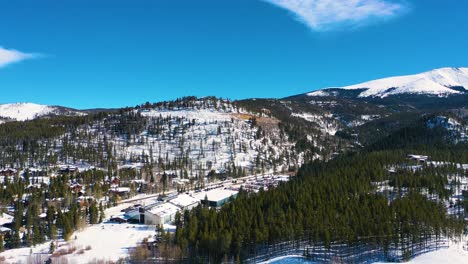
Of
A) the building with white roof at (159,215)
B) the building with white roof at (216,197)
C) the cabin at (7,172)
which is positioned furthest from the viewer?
the cabin at (7,172)

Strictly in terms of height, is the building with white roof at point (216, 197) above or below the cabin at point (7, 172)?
below

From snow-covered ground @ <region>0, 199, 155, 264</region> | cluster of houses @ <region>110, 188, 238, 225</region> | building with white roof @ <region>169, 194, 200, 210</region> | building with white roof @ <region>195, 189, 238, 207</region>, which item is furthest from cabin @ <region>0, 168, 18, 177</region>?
building with white roof @ <region>169, 194, 200, 210</region>

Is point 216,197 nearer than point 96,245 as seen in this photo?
No

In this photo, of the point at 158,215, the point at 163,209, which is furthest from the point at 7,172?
the point at 158,215

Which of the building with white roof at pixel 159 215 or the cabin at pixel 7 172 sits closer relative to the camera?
the building with white roof at pixel 159 215

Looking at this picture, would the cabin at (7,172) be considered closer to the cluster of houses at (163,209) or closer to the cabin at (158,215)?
the cluster of houses at (163,209)

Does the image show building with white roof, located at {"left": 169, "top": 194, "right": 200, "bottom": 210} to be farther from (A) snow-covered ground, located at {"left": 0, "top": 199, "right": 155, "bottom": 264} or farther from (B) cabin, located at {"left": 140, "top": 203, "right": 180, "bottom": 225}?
(A) snow-covered ground, located at {"left": 0, "top": 199, "right": 155, "bottom": 264}

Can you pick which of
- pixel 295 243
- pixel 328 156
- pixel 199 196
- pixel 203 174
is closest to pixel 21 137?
pixel 203 174

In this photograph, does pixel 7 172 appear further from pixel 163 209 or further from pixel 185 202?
pixel 163 209

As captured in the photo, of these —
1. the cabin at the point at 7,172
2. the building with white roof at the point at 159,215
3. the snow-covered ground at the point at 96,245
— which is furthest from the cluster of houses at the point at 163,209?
the cabin at the point at 7,172

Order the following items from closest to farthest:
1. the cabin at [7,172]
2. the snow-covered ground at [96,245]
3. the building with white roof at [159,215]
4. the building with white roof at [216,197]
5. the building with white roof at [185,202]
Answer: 1. the snow-covered ground at [96,245]
2. the building with white roof at [159,215]
3. the building with white roof at [185,202]
4. the building with white roof at [216,197]
5. the cabin at [7,172]

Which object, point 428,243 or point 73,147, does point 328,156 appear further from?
point 428,243
